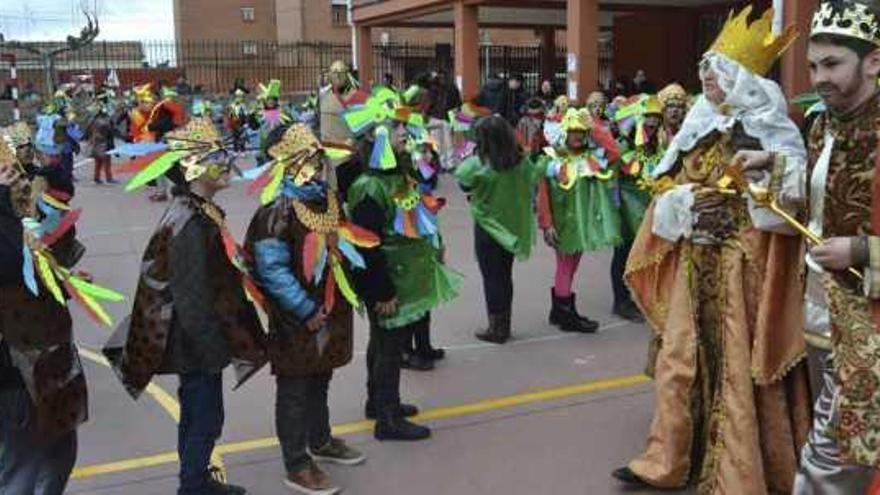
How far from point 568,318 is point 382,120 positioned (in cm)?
282

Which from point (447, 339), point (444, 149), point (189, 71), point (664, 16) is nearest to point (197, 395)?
point (447, 339)

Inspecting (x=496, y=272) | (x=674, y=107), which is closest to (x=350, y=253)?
(x=496, y=272)

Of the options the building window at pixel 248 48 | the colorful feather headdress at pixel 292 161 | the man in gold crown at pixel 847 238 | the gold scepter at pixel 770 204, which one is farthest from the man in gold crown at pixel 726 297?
the building window at pixel 248 48

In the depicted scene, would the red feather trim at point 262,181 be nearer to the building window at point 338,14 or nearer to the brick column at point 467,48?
the brick column at point 467,48

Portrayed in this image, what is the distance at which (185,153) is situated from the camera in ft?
12.9

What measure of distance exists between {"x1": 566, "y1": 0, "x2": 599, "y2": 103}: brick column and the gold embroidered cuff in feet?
43.8

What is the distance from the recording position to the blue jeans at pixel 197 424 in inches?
155

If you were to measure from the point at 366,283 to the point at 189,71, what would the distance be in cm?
4365

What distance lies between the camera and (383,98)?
4.89 metres

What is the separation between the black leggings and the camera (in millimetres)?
6695

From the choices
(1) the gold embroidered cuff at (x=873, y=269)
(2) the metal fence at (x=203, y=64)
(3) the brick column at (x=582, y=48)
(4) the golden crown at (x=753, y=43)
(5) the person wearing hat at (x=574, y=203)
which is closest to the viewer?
(1) the gold embroidered cuff at (x=873, y=269)

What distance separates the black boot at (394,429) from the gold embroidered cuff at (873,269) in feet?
8.92

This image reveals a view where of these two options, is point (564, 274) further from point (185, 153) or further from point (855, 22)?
point (855, 22)

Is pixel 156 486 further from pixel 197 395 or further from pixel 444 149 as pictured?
pixel 444 149
